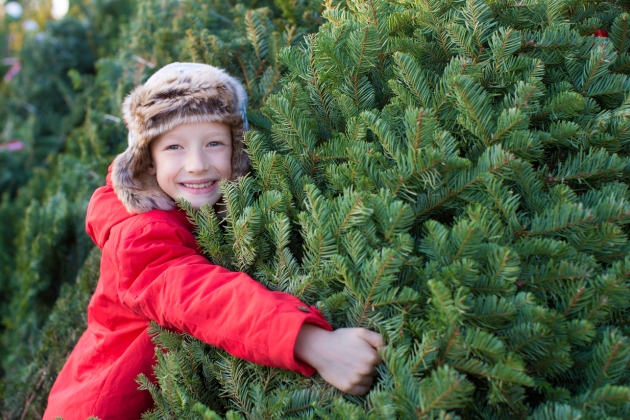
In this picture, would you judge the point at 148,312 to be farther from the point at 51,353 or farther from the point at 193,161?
the point at 51,353

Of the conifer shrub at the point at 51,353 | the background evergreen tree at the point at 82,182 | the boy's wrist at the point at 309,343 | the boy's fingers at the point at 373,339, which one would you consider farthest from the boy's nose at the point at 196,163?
the conifer shrub at the point at 51,353

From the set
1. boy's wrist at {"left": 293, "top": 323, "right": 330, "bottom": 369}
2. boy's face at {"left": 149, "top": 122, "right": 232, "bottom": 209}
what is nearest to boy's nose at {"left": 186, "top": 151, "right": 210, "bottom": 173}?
boy's face at {"left": 149, "top": 122, "right": 232, "bottom": 209}

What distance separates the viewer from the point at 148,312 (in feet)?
5.90

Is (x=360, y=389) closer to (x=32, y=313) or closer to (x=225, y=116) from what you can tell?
(x=225, y=116)

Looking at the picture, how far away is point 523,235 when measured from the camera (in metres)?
1.50

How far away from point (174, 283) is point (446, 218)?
0.82 meters

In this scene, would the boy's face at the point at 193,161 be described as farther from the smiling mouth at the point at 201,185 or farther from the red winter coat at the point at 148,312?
the red winter coat at the point at 148,312

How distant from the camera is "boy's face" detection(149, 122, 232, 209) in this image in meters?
2.07

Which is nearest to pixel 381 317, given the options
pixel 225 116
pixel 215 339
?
pixel 215 339

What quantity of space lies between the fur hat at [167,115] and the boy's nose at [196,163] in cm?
12

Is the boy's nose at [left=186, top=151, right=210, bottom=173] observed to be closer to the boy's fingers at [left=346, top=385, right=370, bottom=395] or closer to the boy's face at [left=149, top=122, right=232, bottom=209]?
the boy's face at [left=149, top=122, right=232, bottom=209]

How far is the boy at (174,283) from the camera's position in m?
1.52

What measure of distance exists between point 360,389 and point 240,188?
0.75m

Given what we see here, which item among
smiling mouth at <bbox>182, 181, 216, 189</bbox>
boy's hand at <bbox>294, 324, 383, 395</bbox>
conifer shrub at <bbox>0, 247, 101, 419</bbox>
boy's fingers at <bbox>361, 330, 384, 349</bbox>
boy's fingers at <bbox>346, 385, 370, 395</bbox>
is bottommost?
conifer shrub at <bbox>0, 247, 101, 419</bbox>
